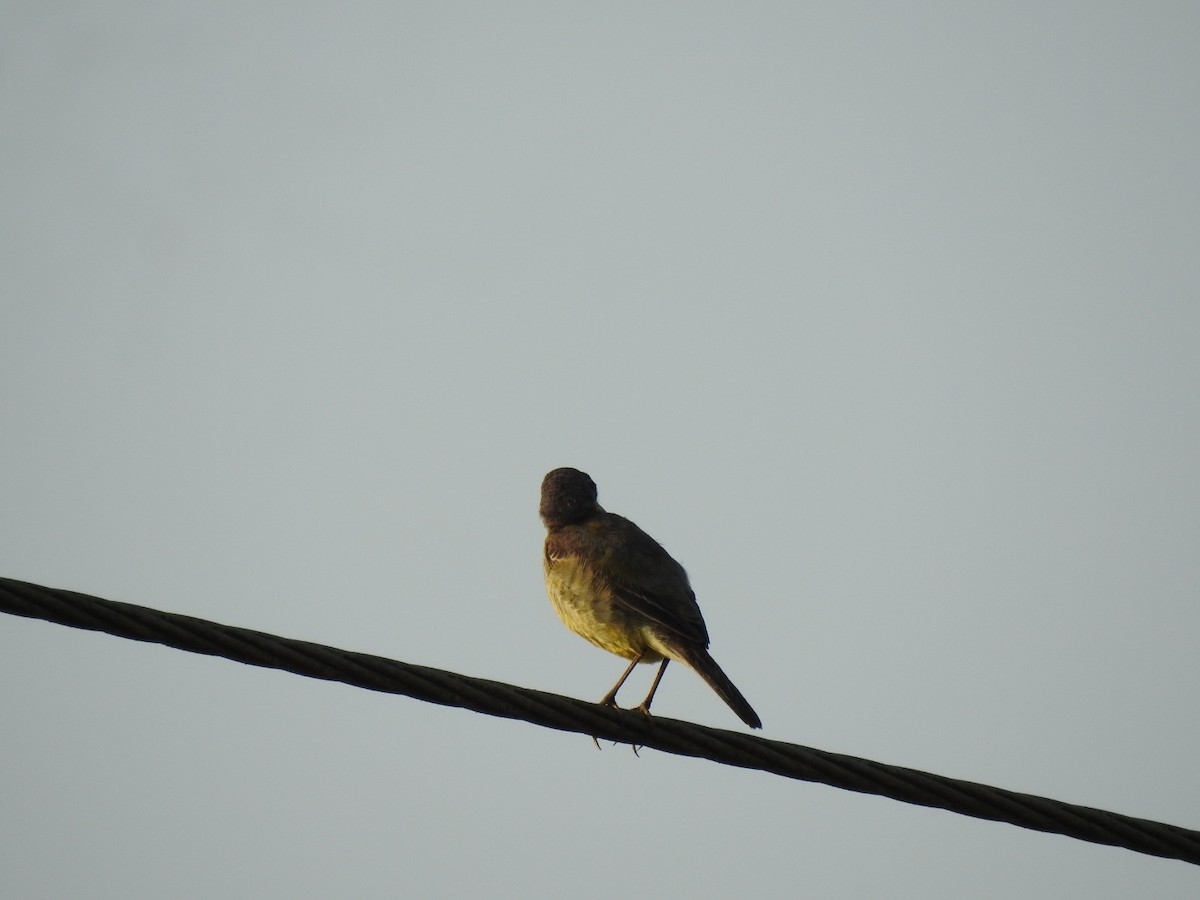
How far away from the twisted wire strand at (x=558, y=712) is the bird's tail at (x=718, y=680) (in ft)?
4.00

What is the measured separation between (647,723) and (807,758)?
1.96 feet

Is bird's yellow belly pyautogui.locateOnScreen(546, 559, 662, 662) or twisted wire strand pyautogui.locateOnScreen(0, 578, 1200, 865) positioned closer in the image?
twisted wire strand pyautogui.locateOnScreen(0, 578, 1200, 865)

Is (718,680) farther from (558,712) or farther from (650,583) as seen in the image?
(558,712)

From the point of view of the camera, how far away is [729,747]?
4266mm

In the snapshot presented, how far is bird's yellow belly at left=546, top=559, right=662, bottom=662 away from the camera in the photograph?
718cm

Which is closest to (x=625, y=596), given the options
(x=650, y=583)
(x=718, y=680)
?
(x=650, y=583)

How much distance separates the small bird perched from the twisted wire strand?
1971 mm

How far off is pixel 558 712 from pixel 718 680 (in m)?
1.93

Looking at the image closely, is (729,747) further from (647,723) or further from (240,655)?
(240,655)

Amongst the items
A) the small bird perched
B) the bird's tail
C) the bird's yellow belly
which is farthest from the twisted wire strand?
the bird's yellow belly

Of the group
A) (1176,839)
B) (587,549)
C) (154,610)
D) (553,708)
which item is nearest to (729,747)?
(553,708)

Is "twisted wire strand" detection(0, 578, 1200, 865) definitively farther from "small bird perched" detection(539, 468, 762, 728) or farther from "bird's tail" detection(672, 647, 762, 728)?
"small bird perched" detection(539, 468, 762, 728)

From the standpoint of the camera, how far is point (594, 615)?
7.35 meters

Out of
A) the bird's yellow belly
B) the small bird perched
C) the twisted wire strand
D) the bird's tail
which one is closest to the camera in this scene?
the twisted wire strand
